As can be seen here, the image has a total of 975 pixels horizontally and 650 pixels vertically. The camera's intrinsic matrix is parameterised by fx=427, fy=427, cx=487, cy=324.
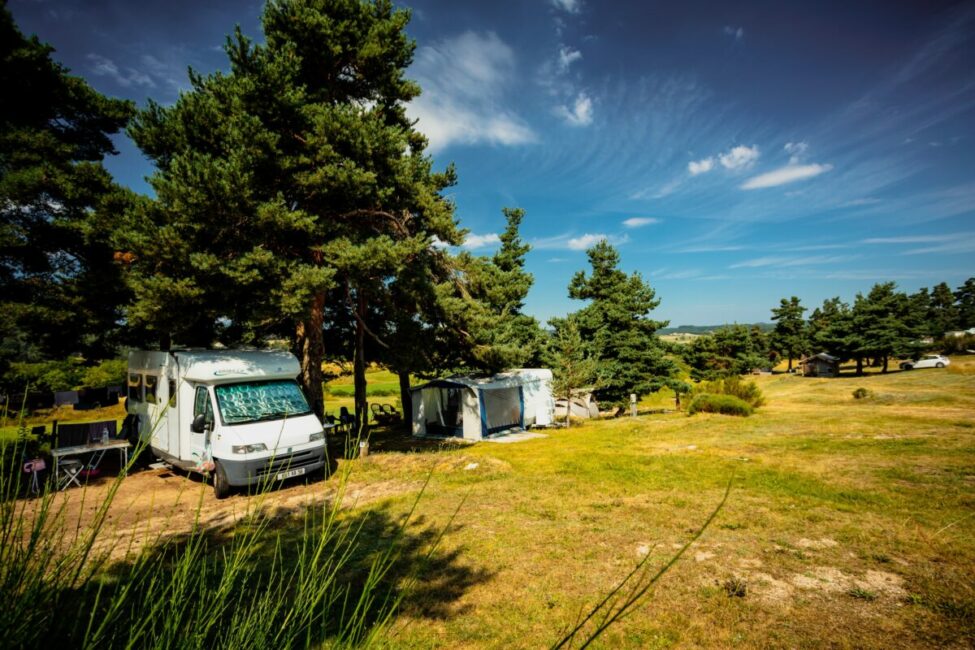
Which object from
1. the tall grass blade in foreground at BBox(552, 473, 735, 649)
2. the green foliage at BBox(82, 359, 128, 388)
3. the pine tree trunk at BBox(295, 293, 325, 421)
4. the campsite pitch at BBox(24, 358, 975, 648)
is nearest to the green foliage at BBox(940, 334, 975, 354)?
the campsite pitch at BBox(24, 358, 975, 648)

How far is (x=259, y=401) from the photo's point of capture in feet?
30.9

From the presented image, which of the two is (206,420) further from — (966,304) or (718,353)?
(966,304)

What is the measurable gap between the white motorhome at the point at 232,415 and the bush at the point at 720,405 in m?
18.3

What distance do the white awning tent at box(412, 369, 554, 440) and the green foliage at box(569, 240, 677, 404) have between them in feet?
18.0

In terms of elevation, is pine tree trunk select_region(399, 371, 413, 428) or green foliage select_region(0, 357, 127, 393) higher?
green foliage select_region(0, 357, 127, 393)

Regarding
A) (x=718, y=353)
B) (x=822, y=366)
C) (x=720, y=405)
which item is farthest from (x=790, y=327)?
(x=720, y=405)

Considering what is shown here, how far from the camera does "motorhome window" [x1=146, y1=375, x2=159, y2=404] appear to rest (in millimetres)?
10281

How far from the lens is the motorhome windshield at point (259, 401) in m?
8.98

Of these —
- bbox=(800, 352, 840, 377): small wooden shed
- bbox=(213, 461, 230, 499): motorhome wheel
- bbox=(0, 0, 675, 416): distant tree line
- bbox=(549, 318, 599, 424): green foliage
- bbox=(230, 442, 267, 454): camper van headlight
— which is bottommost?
bbox=(800, 352, 840, 377): small wooden shed

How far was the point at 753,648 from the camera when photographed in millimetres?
3807

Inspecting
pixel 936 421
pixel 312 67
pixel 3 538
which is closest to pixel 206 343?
pixel 312 67

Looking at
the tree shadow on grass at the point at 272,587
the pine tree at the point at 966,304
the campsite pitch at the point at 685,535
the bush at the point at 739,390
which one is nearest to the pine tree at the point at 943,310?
the pine tree at the point at 966,304

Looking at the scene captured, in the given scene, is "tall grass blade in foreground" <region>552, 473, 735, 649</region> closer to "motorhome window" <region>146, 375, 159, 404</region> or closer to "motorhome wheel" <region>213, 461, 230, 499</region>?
"motorhome wheel" <region>213, 461, 230, 499</region>

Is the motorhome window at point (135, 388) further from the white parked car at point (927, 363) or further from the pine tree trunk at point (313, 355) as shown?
the white parked car at point (927, 363)
